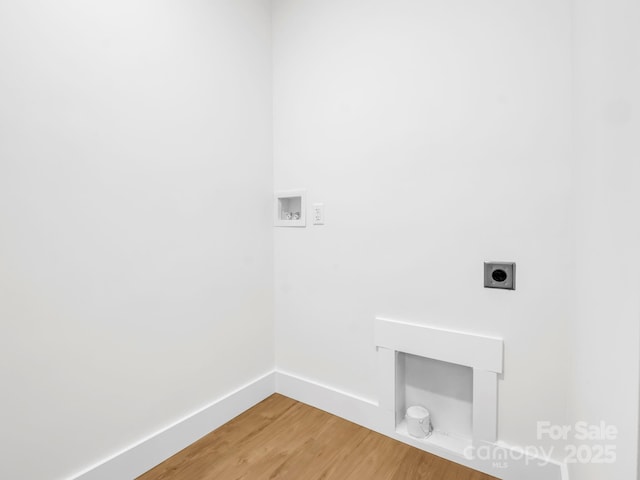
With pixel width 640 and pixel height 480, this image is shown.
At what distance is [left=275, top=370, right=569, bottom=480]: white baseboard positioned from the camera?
49.4 inches

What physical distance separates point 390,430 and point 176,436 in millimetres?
1020

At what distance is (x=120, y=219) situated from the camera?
130cm

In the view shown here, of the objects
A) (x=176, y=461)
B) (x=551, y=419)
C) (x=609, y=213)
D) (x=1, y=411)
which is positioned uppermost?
(x=609, y=213)

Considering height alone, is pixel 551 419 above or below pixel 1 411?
below

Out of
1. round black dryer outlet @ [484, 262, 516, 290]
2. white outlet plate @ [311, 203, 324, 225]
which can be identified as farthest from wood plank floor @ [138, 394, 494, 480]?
white outlet plate @ [311, 203, 324, 225]

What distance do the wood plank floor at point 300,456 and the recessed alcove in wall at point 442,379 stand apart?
103 millimetres

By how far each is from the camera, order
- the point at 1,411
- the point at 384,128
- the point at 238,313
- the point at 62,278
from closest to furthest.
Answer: the point at 1,411
the point at 62,278
the point at 384,128
the point at 238,313

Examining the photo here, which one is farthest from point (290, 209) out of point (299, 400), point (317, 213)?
point (299, 400)

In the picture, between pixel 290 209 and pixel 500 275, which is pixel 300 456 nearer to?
pixel 500 275

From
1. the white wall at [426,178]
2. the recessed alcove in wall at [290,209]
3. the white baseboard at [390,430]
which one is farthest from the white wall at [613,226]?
the recessed alcove in wall at [290,209]

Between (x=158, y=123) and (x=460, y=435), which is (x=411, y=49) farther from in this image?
(x=460, y=435)

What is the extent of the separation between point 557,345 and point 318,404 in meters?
1.24

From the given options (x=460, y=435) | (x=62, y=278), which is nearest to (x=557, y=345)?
(x=460, y=435)

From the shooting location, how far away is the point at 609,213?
538 mm
